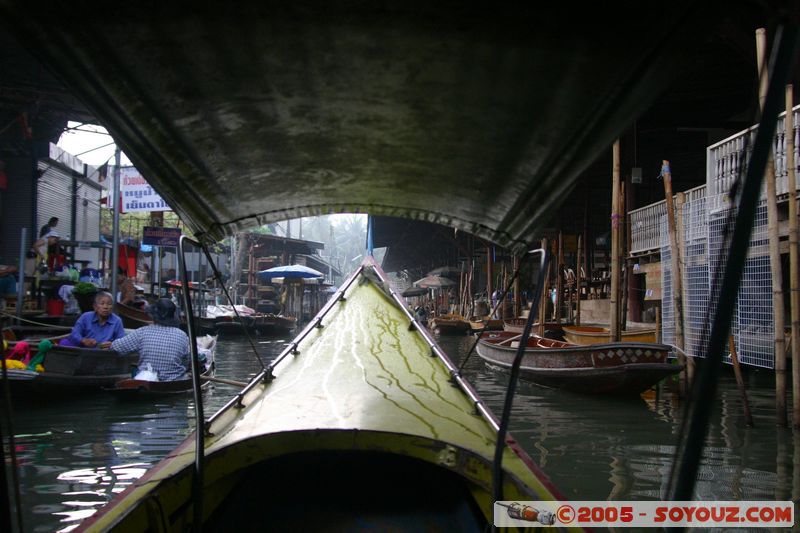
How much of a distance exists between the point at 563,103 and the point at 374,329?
11.4 feet

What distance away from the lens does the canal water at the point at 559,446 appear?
13.6 feet

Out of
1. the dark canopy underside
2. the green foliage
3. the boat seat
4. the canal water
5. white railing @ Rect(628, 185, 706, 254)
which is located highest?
white railing @ Rect(628, 185, 706, 254)

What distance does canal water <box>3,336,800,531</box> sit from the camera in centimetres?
415

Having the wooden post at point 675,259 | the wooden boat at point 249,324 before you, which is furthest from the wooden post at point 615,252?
the wooden boat at point 249,324

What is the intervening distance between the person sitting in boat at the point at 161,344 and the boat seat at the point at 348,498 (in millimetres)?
3809

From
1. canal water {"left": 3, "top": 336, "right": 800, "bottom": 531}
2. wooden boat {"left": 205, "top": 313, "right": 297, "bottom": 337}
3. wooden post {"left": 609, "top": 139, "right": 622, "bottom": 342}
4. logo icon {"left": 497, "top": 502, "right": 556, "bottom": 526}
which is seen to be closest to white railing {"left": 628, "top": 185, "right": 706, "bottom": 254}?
wooden post {"left": 609, "top": 139, "right": 622, "bottom": 342}

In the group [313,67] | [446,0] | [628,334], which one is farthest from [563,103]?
[628,334]

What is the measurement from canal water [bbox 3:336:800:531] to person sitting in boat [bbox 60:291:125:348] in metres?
0.75

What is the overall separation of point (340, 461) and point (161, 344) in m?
4.13

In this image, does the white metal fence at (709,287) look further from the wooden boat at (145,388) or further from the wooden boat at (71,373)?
the wooden boat at (71,373)

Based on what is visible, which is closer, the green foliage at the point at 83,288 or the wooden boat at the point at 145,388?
the wooden boat at the point at 145,388

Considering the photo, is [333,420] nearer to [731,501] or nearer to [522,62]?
[522,62]

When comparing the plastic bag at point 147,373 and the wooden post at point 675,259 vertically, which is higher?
the wooden post at point 675,259

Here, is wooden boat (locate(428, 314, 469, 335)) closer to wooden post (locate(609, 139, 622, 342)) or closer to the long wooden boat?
wooden post (locate(609, 139, 622, 342))
